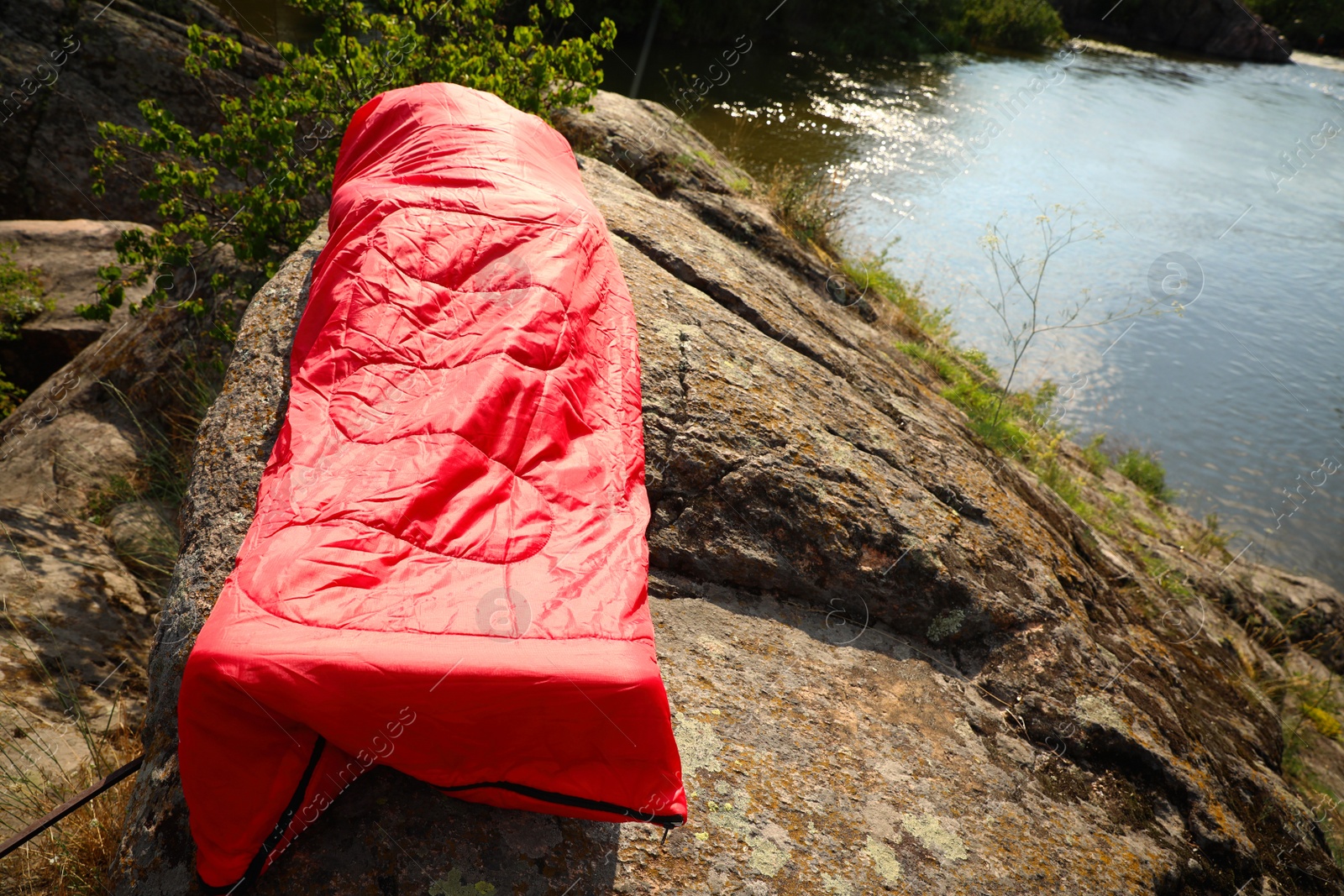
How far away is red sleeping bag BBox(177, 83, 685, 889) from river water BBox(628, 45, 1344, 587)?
734 cm

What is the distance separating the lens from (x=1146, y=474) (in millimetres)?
7566

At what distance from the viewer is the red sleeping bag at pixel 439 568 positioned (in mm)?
1635

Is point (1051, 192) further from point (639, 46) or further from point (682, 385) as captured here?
point (682, 385)

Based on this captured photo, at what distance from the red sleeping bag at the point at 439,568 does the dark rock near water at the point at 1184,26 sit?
30951 millimetres

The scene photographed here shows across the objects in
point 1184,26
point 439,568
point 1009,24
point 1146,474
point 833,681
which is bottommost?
point 1146,474

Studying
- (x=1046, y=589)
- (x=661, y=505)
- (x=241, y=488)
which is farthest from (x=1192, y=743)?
(x=241, y=488)

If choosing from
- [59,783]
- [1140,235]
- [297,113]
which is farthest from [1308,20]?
[59,783]

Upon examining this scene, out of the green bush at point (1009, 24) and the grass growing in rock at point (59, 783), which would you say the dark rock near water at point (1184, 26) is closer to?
the green bush at point (1009, 24)

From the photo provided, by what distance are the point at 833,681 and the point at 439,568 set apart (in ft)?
4.72

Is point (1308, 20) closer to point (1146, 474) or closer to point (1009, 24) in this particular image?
point (1009, 24)

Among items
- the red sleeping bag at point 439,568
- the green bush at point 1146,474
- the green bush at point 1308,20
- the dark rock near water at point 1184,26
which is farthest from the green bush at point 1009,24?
the red sleeping bag at point 439,568

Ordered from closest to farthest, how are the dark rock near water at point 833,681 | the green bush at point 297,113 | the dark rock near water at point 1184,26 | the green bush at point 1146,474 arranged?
the dark rock near water at point 833,681
the green bush at point 297,113
the green bush at point 1146,474
the dark rock near water at point 1184,26

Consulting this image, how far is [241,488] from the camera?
2463 mm

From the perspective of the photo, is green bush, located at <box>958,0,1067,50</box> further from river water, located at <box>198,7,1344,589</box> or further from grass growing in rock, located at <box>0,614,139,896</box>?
grass growing in rock, located at <box>0,614,139,896</box>
